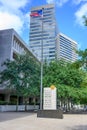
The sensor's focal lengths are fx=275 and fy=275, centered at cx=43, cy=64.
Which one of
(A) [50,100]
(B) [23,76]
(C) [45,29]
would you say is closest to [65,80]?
(B) [23,76]

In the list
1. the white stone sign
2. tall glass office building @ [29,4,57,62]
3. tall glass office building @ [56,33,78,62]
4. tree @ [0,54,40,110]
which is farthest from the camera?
tall glass office building @ [56,33,78,62]

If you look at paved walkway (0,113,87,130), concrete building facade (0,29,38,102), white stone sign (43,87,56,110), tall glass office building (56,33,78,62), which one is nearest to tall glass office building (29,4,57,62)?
tall glass office building (56,33,78,62)

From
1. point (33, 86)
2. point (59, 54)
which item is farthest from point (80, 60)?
point (59, 54)

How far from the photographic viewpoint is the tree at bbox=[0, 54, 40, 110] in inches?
1645

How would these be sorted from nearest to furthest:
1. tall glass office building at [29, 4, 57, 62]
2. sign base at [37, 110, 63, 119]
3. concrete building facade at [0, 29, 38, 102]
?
1. sign base at [37, 110, 63, 119]
2. tall glass office building at [29, 4, 57, 62]
3. concrete building facade at [0, 29, 38, 102]

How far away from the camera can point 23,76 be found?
43.7m

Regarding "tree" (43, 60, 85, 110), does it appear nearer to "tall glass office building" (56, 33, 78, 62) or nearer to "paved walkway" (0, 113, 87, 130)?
"tall glass office building" (56, 33, 78, 62)

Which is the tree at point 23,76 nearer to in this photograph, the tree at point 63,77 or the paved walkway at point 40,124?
the tree at point 63,77

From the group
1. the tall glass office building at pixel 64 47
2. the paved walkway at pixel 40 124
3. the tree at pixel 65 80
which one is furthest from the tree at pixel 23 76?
the paved walkway at pixel 40 124

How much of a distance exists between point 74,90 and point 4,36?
1956 cm

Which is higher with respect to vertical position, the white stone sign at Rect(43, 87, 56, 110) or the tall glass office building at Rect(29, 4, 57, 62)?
the tall glass office building at Rect(29, 4, 57, 62)

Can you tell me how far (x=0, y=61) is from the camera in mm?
51500

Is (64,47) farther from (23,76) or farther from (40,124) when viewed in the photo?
(40,124)

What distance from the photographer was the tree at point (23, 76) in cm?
4178
